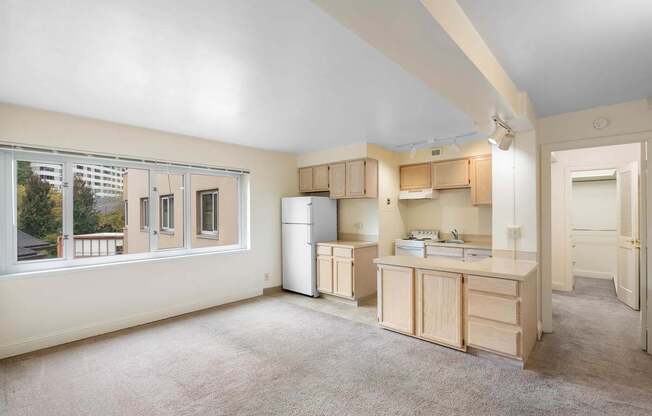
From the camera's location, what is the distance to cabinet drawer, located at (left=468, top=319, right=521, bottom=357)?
2625 millimetres

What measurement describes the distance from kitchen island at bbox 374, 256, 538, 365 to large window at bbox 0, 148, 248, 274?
2715 mm

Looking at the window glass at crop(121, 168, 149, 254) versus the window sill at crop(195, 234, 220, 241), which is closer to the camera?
the window glass at crop(121, 168, 149, 254)

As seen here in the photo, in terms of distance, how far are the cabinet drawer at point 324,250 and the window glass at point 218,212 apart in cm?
Answer: 130

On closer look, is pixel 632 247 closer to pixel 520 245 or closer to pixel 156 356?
pixel 520 245

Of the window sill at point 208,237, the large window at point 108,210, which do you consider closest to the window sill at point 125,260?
the large window at point 108,210

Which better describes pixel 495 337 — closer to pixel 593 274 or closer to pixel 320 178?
pixel 320 178

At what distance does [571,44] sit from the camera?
1.98m

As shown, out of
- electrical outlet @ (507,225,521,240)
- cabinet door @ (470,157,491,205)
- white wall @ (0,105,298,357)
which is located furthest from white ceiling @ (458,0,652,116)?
white wall @ (0,105,298,357)

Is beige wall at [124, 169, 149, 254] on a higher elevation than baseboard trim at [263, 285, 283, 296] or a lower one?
higher

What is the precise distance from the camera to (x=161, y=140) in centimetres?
400

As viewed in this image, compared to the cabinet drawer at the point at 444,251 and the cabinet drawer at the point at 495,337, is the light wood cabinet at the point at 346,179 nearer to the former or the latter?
the cabinet drawer at the point at 444,251

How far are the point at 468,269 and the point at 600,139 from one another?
197cm

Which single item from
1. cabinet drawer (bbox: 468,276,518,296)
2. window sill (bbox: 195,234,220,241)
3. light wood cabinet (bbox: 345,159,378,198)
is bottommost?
cabinet drawer (bbox: 468,276,518,296)

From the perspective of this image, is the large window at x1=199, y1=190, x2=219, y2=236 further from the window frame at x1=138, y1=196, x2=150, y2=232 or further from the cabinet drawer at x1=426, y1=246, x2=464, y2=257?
the cabinet drawer at x1=426, y1=246, x2=464, y2=257
